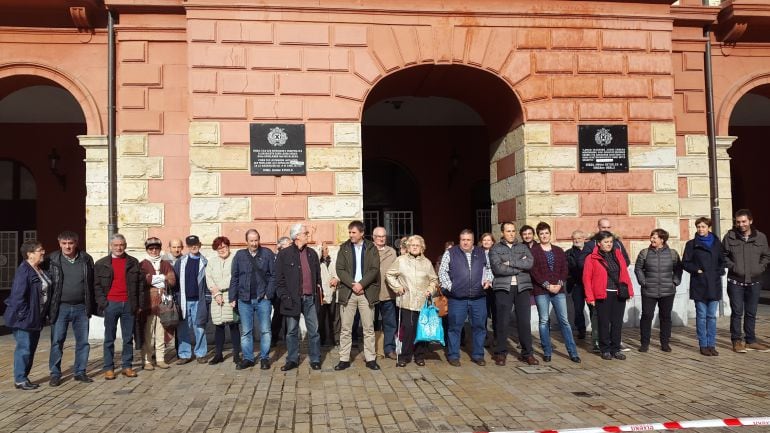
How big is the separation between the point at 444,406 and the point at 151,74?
722 centimetres

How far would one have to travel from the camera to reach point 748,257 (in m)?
7.28

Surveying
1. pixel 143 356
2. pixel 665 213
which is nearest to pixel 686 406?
pixel 665 213

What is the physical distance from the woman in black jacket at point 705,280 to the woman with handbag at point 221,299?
582cm

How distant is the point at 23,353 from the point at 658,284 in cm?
755

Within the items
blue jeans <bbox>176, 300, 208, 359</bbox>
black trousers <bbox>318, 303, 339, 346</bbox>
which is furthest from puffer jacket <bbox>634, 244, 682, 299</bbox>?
blue jeans <bbox>176, 300, 208, 359</bbox>

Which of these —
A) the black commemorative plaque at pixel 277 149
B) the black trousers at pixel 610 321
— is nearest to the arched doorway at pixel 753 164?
the black trousers at pixel 610 321

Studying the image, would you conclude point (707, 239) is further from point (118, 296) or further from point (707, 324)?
point (118, 296)

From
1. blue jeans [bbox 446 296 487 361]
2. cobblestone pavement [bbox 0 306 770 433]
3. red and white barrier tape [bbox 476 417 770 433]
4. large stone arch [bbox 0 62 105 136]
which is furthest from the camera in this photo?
large stone arch [bbox 0 62 105 136]

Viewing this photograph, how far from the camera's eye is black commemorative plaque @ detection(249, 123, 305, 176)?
8.78 meters

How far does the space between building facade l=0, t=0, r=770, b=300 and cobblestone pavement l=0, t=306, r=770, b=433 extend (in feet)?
9.33

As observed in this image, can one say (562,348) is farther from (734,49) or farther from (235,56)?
(734,49)

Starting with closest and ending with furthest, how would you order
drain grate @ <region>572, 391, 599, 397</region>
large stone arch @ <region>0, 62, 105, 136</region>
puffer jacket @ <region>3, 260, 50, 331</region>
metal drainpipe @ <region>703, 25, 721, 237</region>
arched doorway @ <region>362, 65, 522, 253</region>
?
1. drain grate @ <region>572, 391, 599, 397</region>
2. puffer jacket @ <region>3, 260, 50, 331</region>
3. large stone arch @ <region>0, 62, 105, 136</region>
4. metal drainpipe @ <region>703, 25, 721, 237</region>
5. arched doorway @ <region>362, 65, 522, 253</region>

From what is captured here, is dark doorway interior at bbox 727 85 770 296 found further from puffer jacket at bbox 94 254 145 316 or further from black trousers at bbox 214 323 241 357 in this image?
puffer jacket at bbox 94 254 145 316

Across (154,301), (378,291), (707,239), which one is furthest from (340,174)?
(707,239)
